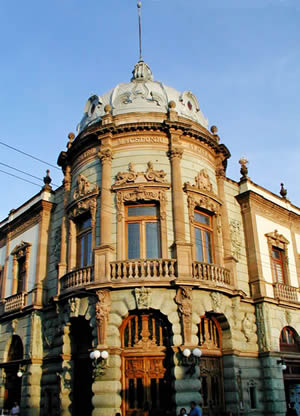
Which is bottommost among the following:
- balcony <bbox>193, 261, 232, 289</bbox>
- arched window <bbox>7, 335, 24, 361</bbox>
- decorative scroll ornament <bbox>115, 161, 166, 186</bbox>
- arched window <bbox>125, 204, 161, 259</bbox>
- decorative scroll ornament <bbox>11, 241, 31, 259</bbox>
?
arched window <bbox>7, 335, 24, 361</bbox>

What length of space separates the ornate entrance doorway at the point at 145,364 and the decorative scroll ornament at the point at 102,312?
37.4 inches

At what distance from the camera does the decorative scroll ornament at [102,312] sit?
18.9 m

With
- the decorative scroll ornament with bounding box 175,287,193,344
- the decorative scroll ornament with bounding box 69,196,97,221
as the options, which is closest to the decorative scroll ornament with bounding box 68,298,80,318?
the decorative scroll ornament with bounding box 69,196,97,221

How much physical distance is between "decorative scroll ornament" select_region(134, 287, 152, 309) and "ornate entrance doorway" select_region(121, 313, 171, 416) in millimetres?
749

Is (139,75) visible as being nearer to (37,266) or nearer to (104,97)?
(104,97)

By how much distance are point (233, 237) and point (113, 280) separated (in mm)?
7691

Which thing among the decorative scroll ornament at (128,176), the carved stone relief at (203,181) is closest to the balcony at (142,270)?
the decorative scroll ornament at (128,176)

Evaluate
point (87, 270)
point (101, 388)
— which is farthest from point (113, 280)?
point (101, 388)

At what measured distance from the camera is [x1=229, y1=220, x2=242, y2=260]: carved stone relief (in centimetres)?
2395

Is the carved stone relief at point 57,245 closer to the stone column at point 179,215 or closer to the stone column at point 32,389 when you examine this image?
the stone column at point 32,389

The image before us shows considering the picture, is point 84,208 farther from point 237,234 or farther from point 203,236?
point 237,234

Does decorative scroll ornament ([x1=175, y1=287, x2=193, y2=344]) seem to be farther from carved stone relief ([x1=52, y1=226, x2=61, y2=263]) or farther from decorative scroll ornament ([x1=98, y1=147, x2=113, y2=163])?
carved stone relief ([x1=52, y1=226, x2=61, y2=263])

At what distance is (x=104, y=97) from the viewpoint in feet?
85.0

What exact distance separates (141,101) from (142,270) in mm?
9476
